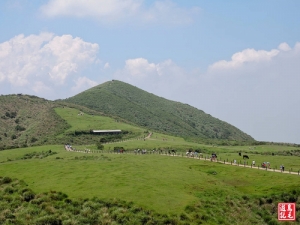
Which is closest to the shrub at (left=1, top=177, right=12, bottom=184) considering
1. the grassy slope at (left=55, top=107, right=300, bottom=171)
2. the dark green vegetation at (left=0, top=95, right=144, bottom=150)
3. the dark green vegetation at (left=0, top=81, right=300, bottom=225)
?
the dark green vegetation at (left=0, top=81, right=300, bottom=225)

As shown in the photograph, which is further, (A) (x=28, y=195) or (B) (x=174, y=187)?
(B) (x=174, y=187)

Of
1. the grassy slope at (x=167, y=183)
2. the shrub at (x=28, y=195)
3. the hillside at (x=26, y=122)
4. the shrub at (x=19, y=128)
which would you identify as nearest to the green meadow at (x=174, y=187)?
the grassy slope at (x=167, y=183)

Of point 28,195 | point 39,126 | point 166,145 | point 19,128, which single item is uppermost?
point 39,126

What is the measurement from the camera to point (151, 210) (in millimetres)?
34719

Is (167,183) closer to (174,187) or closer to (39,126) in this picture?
(174,187)

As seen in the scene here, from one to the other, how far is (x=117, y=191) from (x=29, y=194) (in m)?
10.6

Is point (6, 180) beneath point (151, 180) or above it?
beneath

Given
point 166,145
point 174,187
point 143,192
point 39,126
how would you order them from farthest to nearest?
point 39,126
point 166,145
point 174,187
point 143,192

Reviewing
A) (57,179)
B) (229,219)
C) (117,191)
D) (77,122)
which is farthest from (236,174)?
(77,122)

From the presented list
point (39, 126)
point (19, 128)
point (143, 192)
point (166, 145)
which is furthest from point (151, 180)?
point (19, 128)

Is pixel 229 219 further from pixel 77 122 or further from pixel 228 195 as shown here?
pixel 77 122

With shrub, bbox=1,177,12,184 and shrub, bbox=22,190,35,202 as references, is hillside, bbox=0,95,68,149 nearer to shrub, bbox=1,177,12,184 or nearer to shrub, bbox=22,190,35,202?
shrub, bbox=1,177,12,184

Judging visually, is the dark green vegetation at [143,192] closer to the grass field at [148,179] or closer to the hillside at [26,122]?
the grass field at [148,179]

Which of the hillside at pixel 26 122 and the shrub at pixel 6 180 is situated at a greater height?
the hillside at pixel 26 122
